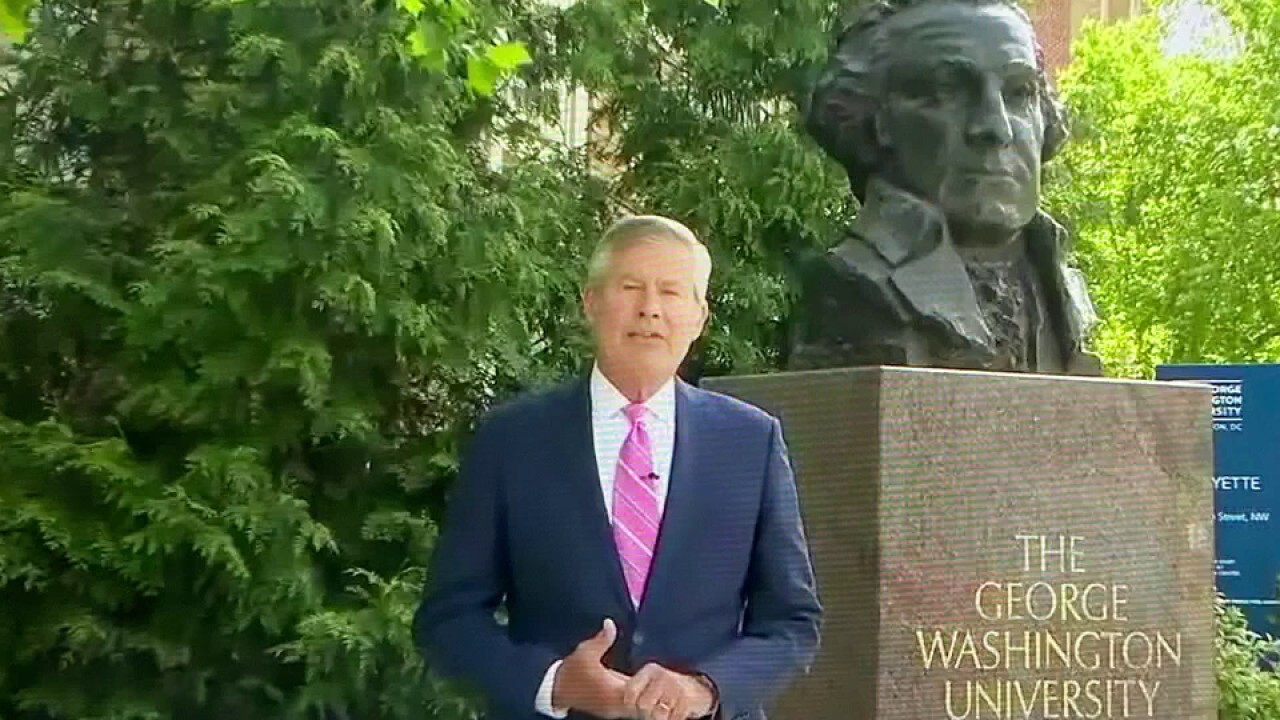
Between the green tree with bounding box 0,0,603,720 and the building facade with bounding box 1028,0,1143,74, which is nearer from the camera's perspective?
the green tree with bounding box 0,0,603,720

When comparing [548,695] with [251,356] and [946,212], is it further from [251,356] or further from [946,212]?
[251,356]

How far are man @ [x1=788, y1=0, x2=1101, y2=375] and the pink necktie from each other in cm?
197

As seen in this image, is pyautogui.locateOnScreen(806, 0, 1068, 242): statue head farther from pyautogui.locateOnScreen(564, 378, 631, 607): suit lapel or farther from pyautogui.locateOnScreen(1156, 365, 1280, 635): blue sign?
pyautogui.locateOnScreen(1156, 365, 1280, 635): blue sign

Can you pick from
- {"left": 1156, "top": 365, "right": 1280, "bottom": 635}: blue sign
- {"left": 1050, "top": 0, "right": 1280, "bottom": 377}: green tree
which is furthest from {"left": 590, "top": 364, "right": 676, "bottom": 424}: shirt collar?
{"left": 1050, "top": 0, "right": 1280, "bottom": 377}: green tree

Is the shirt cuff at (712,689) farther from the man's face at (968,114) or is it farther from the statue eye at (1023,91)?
the statue eye at (1023,91)

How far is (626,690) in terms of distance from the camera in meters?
2.73

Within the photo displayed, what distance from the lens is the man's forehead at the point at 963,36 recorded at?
192 inches

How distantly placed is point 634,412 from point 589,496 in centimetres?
14

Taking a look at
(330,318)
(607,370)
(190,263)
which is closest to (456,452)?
(330,318)

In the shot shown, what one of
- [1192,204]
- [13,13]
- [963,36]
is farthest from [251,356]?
[1192,204]

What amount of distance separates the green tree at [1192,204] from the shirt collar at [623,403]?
11.9 metres

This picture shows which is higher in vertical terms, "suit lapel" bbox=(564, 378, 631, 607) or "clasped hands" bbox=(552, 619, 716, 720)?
"suit lapel" bbox=(564, 378, 631, 607)

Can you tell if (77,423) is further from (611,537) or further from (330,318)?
(611,537)

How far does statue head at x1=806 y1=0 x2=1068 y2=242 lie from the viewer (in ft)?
16.0
